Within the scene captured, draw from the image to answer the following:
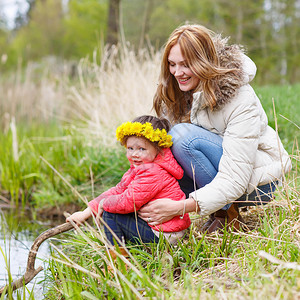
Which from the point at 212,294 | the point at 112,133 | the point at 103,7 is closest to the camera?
the point at 212,294

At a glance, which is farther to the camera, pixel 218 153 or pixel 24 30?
pixel 24 30

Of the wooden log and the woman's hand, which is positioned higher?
the woman's hand

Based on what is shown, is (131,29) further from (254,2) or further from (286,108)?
(254,2)

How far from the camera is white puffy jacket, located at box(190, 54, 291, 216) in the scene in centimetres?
205

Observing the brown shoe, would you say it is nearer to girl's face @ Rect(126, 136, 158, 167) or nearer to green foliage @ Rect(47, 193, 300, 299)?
green foliage @ Rect(47, 193, 300, 299)

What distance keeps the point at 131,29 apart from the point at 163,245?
4943mm

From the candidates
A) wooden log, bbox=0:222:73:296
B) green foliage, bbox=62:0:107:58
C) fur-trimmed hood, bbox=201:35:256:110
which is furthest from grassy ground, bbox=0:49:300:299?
green foliage, bbox=62:0:107:58

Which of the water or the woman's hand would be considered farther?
the water

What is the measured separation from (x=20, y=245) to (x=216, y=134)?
168cm

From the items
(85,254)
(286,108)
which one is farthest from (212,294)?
(286,108)

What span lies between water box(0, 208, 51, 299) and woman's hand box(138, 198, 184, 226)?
2.03ft

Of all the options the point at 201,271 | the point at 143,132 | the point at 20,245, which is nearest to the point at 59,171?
the point at 20,245

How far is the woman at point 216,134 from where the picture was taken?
2.07 meters

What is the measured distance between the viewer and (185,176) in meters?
2.40
